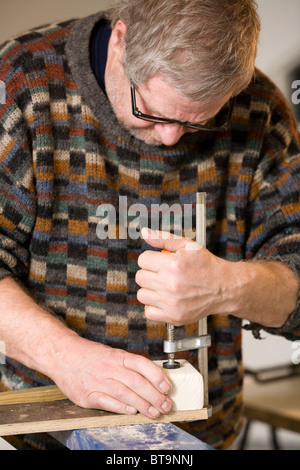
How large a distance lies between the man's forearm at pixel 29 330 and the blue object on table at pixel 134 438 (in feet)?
0.59

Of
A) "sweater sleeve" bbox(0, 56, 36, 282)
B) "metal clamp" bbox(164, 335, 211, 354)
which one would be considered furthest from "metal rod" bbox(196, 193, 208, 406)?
"sweater sleeve" bbox(0, 56, 36, 282)

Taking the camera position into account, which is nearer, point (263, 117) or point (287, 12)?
point (263, 117)

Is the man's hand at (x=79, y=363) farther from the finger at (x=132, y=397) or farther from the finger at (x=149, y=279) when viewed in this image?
the finger at (x=149, y=279)

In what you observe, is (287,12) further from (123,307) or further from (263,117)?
(123,307)

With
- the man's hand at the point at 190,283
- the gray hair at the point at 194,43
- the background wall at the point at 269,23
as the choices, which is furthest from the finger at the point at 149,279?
the background wall at the point at 269,23

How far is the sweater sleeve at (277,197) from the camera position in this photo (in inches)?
64.3

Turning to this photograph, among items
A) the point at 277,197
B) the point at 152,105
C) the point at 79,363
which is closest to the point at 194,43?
the point at 152,105

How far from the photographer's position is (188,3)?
126 cm

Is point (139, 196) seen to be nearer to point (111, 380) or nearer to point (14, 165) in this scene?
point (14, 165)

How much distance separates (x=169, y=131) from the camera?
1.45 m

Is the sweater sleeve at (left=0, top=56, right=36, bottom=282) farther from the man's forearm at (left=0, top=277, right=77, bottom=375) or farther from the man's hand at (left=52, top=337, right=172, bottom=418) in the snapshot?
the man's hand at (left=52, top=337, right=172, bottom=418)

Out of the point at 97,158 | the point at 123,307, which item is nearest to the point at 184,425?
the point at 123,307

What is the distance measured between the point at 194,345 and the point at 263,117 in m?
0.74

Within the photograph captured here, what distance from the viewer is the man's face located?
135cm
